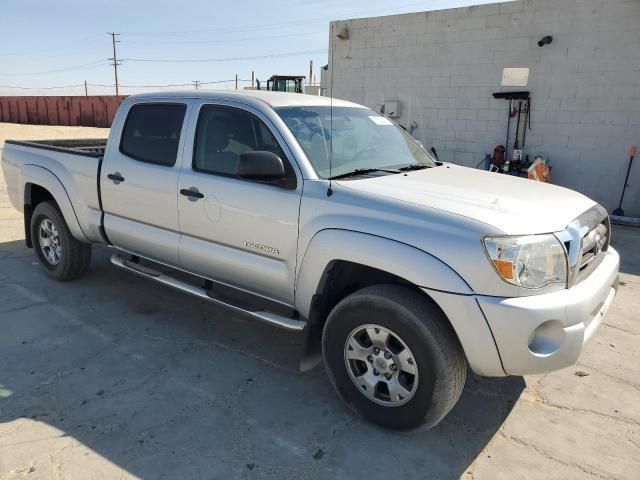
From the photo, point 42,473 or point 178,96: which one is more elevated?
point 178,96

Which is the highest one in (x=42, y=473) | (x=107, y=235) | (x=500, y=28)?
(x=500, y=28)

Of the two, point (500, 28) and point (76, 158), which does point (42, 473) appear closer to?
point (76, 158)

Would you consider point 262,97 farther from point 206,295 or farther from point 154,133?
point 206,295

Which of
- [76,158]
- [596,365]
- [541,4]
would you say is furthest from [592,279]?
[541,4]

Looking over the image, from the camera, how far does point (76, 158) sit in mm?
4445

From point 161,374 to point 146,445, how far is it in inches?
29.5

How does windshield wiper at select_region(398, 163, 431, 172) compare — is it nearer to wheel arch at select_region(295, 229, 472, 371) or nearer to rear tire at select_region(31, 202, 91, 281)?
wheel arch at select_region(295, 229, 472, 371)

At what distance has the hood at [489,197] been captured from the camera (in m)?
2.48

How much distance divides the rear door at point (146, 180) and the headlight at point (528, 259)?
2361 millimetres

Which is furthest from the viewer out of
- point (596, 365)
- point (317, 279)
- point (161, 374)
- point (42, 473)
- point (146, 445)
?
point (596, 365)

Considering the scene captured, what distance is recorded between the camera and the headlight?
7.59ft

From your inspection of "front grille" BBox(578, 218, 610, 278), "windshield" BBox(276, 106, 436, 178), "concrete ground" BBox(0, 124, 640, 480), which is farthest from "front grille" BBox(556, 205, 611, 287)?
"windshield" BBox(276, 106, 436, 178)

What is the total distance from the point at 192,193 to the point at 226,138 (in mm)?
466

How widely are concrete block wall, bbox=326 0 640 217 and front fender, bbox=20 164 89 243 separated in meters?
7.50
